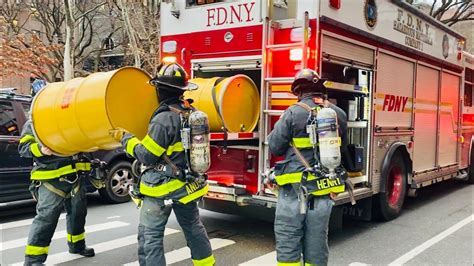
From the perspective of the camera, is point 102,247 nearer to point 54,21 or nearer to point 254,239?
point 254,239

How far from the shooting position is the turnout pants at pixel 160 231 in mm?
3569

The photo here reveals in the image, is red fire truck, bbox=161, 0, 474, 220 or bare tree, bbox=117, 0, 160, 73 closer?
red fire truck, bbox=161, 0, 474, 220

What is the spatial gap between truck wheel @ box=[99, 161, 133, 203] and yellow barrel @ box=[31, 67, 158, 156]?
3.49 m

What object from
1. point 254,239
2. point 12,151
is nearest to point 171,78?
point 254,239

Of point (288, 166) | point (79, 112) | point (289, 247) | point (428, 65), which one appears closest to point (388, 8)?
point (428, 65)

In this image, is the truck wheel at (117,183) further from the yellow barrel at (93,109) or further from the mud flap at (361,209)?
the mud flap at (361,209)

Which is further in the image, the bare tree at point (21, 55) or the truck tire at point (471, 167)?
the bare tree at point (21, 55)

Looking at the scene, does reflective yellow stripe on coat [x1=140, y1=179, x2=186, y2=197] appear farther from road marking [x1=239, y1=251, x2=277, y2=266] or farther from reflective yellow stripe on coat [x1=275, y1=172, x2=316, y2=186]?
road marking [x1=239, y1=251, x2=277, y2=266]

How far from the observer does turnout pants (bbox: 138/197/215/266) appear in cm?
357

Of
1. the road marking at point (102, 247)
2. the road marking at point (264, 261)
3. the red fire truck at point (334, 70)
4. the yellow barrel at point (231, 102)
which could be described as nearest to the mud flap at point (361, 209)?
the red fire truck at point (334, 70)

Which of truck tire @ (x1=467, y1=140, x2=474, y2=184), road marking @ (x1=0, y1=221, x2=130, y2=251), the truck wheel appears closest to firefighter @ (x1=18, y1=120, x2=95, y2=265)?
road marking @ (x1=0, y1=221, x2=130, y2=251)

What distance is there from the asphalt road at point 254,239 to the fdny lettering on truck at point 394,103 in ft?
5.22

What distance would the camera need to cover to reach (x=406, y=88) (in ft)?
22.4

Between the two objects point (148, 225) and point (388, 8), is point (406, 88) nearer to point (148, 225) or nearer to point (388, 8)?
point (388, 8)
